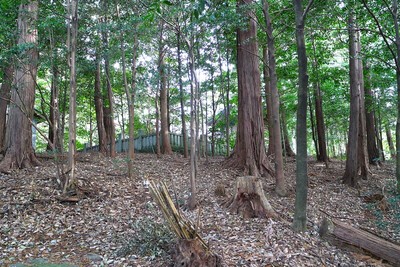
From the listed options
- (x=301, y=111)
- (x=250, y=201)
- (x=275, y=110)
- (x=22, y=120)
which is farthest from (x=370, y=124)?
(x=22, y=120)

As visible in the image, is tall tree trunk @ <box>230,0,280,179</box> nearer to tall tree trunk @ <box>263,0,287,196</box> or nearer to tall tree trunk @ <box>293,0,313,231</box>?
tall tree trunk @ <box>263,0,287,196</box>

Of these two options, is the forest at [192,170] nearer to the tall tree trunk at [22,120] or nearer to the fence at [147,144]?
the tall tree trunk at [22,120]

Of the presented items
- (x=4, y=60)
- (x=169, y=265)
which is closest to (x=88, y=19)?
(x=4, y=60)

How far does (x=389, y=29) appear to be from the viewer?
718cm

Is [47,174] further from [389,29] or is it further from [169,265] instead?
[389,29]

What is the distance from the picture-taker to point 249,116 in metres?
8.77

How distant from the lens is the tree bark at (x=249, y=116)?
862 cm

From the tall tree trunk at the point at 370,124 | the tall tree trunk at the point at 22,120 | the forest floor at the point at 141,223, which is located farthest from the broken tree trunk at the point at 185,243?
the tall tree trunk at the point at 370,124

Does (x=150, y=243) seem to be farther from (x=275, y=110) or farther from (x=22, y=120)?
(x=22, y=120)

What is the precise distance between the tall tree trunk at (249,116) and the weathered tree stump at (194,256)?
208 inches

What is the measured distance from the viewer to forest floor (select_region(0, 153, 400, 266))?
3.90 m

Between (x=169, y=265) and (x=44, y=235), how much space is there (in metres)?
2.27

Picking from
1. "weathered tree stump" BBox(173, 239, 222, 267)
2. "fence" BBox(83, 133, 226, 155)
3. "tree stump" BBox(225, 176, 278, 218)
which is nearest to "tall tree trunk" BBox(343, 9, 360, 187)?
"tree stump" BBox(225, 176, 278, 218)

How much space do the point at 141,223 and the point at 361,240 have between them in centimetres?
310
